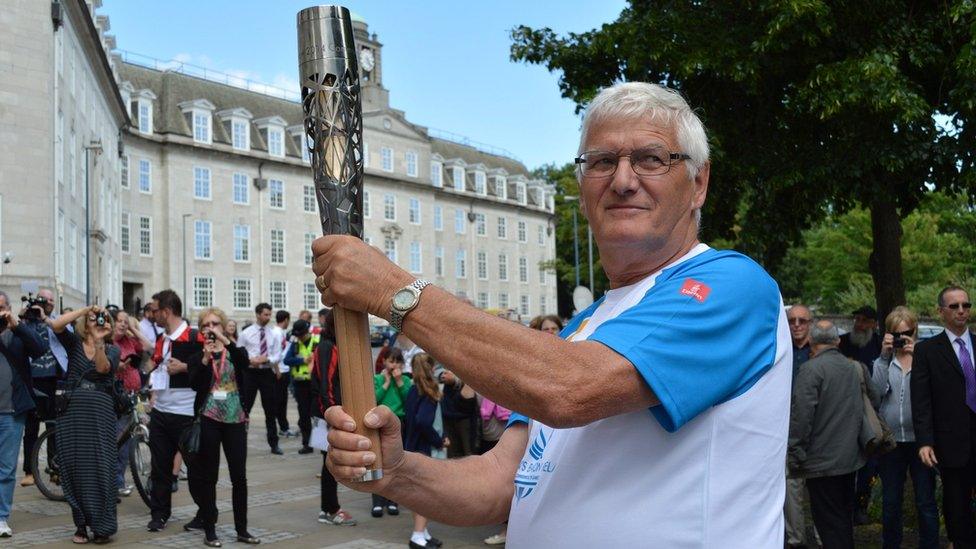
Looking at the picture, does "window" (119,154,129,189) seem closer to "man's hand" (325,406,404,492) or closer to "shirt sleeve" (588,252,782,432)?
"man's hand" (325,406,404,492)

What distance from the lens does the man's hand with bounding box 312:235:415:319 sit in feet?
6.01

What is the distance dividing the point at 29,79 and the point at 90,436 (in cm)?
2210

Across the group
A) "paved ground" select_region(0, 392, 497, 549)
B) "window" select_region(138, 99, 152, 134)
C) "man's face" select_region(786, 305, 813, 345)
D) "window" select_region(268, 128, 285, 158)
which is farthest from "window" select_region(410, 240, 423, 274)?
"man's face" select_region(786, 305, 813, 345)

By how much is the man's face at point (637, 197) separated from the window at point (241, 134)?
61700 millimetres

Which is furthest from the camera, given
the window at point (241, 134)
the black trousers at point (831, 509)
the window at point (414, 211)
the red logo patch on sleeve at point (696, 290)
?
the window at point (414, 211)

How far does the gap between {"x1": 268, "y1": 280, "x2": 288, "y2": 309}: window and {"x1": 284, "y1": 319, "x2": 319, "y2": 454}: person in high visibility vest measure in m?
46.6

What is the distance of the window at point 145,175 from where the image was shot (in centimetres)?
5559

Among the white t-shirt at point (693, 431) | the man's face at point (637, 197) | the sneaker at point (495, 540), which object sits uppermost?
the man's face at point (637, 197)

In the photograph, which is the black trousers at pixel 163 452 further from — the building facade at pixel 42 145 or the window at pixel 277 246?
the window at pixel 277 246

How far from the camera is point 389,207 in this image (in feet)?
235

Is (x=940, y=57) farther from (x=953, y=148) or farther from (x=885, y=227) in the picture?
(x=885, y=227)

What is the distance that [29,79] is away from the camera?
28578 mm

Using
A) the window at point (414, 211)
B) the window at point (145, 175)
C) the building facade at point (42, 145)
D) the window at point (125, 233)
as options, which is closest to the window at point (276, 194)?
the window at point (145, 175)

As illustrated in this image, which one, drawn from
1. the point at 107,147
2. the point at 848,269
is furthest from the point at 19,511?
the point at 107,147
